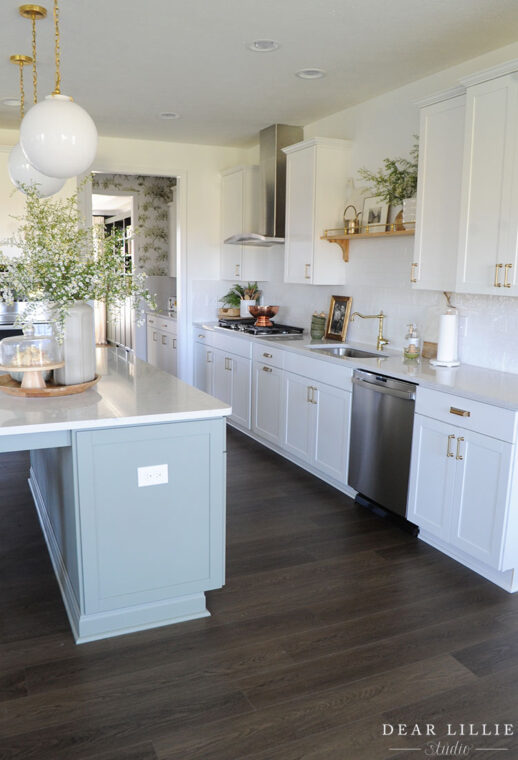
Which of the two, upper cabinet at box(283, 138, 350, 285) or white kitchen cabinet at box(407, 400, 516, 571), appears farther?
upper cabinet at box(283, 138, 350, 285)

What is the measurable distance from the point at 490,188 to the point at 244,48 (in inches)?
63.0

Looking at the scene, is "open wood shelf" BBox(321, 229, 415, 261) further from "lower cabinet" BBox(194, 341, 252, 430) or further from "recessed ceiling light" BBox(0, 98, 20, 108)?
"recessed ceiling light" BBox(0, 98, 20, 108)

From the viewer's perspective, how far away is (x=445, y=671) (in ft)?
7.61

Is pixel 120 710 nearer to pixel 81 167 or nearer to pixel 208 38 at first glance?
pixel 81 167

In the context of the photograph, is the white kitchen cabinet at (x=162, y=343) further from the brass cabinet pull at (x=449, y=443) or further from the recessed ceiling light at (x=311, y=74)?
the brass cabinet pull at (x=449, y=443)

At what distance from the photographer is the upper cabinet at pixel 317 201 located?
15.6ft

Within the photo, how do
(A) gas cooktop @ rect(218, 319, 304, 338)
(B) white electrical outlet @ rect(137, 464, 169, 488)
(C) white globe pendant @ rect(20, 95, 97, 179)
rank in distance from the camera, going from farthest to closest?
(A) gas cooktop @ rect(218, 319, 304, 338) → (B) white electrical outlet @ rect(137, 464, 169, 488) → (C) white globe pendant @ rect(20, 95, 97, 179)

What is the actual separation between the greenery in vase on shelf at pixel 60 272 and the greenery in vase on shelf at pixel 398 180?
2.14m

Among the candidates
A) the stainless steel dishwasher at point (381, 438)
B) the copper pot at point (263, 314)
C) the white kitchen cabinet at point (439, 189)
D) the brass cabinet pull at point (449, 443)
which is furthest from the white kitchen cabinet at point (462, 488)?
the copper pot at point (263, 314)

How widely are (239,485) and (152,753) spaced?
2387 millimetres

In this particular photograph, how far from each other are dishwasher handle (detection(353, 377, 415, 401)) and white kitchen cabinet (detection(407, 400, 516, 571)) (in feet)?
0.40

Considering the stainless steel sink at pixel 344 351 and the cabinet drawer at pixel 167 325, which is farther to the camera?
the cabinet drawer at pixel 167 325

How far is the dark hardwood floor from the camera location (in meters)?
1.97

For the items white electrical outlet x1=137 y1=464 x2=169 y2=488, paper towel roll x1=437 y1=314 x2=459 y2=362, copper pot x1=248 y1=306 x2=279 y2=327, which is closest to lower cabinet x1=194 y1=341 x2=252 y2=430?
copper pot x1=248 y1=306 x2=279 y2=327
